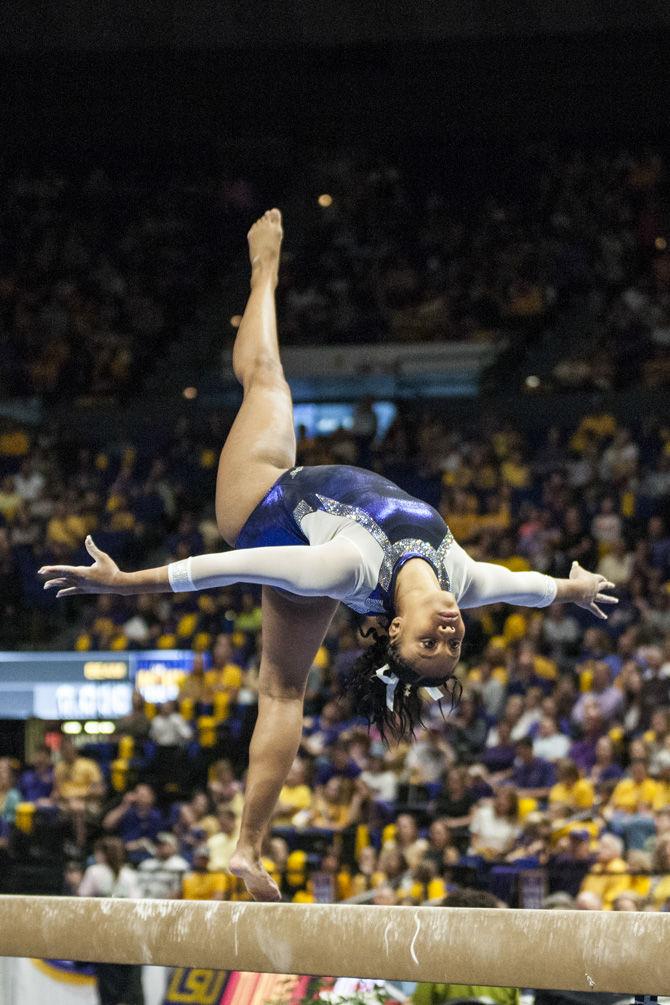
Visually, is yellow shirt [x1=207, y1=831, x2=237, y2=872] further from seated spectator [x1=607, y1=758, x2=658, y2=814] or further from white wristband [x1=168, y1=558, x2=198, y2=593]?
white wristband [x1=168, y1=558, x2=198, y2=593]

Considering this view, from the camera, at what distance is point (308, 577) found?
3594mm

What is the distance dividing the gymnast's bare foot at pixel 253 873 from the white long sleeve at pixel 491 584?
1.02m

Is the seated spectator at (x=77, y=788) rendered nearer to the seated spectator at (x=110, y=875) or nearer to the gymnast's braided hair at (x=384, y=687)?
the seated spectator at (x=110, y=875)

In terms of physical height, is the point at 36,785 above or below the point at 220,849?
above

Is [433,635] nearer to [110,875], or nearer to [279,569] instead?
[279,569]

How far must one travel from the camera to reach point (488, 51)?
583 inches

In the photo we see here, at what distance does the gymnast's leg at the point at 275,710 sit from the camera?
13.3 ft

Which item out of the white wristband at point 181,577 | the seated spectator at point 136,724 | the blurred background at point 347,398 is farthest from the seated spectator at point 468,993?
the seated spectator at point 136,724

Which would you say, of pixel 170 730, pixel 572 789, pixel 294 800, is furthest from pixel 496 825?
pixel 170 730

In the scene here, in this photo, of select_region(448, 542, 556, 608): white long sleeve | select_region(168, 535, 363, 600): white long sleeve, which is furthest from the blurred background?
select_region(168, 535, 363, 600): white long sleeve

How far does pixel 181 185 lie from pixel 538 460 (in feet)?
24.8

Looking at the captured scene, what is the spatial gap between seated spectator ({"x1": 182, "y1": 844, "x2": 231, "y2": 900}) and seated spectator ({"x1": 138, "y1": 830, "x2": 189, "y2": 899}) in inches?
2.0

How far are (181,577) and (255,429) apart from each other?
3.01 feet

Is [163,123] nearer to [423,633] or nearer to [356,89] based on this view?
[356,89]
